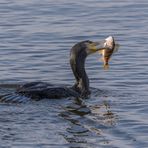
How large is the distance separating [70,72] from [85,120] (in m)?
3.19

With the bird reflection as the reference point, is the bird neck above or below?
above

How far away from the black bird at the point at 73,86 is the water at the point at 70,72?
0.15 metres

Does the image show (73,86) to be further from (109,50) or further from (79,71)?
(109,50)

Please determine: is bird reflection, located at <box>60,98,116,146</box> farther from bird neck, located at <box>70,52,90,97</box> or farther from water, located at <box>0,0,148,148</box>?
bird neck, located at <box>70,52,90,97</box>

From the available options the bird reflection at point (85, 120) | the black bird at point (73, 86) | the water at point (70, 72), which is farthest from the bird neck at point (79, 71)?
the bird reflection at point (85, 120)

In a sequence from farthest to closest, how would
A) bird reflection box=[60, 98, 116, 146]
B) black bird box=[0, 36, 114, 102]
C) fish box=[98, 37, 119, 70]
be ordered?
1. fish box=[98, 37, 119, 70]
2. black bird box=[0, 36, 114, 102]
3. bird reflection box=[60, 98, 116, 146]

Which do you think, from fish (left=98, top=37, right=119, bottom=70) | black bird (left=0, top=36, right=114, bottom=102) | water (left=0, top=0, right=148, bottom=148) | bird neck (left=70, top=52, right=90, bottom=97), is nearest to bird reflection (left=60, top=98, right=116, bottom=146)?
water (left=0, top=0, right=148, bottom=148)

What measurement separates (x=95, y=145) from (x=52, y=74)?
4406mm

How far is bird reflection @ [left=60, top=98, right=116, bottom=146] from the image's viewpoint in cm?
1219

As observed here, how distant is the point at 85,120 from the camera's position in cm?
1319

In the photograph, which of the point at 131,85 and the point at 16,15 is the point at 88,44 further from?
the point at 16,15

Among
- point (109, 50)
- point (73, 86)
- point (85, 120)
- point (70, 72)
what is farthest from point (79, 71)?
point (85, 120)

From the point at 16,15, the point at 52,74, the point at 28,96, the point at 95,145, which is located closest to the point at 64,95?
the point at 28,96

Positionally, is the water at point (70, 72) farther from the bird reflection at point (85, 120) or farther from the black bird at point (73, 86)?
the black bird at point (73, 86)
